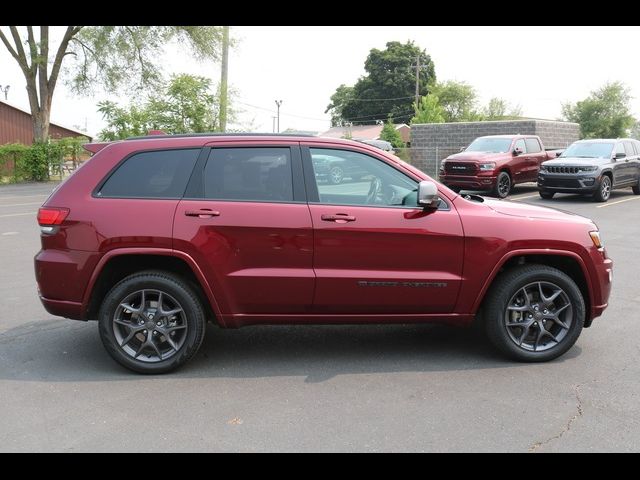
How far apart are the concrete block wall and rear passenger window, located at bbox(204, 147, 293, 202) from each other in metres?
20.8

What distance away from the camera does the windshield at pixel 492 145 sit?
59.2 feet

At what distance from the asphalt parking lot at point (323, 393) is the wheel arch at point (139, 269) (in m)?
0.50

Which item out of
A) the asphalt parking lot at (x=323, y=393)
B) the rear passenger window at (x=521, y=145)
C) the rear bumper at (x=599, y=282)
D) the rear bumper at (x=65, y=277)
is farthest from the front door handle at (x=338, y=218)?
the rear passenger window at (x=521, y=145)

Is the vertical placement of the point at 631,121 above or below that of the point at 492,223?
above

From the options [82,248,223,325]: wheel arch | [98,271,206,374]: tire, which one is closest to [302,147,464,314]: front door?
[82,248,223,325]: wheel arch

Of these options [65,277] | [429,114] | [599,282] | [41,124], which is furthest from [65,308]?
[429,114]

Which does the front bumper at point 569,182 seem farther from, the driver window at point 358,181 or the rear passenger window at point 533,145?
the driver window at point 358,181

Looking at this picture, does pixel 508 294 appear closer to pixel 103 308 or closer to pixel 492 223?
pixel 492 223

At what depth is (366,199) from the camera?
468 cm

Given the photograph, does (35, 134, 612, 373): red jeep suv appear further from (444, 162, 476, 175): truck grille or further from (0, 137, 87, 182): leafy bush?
(0, 137, 87, 182): leafy bush

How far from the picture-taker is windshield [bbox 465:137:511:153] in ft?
59.2

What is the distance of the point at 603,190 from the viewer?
1606 cm
